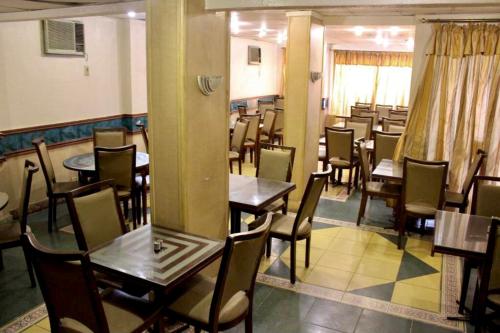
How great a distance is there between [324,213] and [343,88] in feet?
21.7

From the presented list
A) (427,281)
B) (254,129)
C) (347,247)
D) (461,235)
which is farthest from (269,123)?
(461,235)

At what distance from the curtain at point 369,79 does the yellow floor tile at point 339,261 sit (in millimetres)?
7480

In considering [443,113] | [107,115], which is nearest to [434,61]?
[443,113]

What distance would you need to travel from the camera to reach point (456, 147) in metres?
4.67

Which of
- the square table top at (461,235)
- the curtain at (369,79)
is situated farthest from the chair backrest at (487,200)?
the curtain at (369,79)

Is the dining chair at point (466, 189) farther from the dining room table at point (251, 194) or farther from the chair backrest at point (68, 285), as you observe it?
the chair backrest at point (68, 285)

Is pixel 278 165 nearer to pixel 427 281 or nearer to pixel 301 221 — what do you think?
pixel 301 221

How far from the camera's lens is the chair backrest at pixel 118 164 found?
13.4 ft

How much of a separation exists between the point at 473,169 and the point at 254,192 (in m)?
2.25

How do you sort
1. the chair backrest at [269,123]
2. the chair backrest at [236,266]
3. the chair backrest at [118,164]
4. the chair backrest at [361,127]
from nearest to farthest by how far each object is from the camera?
the chair backrest at [236,266] < the chair backrest at [118,164] < the chair backrest at [361,127] < the chair backrest at [269,123]

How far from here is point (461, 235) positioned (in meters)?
2.79

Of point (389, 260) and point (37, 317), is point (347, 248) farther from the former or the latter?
point (37, 317)

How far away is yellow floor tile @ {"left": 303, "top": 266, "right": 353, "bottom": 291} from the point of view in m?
3.46

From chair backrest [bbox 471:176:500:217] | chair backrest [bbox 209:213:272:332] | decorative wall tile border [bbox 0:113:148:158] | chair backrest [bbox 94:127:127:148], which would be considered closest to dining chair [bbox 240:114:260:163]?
decorative wall tile border [bbox 0:113:148:158]
